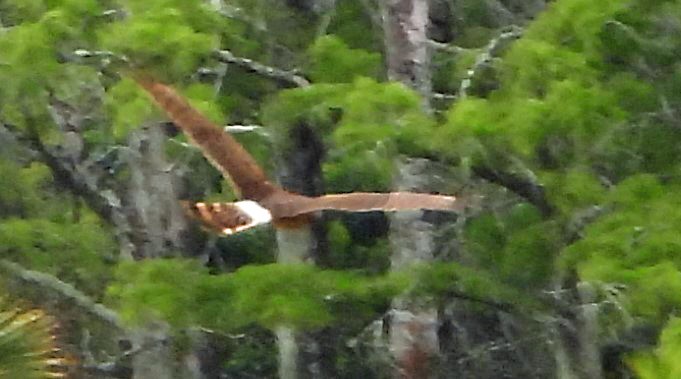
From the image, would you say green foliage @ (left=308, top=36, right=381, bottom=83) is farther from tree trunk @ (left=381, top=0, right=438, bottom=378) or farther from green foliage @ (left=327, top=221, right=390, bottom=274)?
green foliage @ (left=327, top=221, right=390, bottom=274)

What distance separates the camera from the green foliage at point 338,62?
24.2 ft

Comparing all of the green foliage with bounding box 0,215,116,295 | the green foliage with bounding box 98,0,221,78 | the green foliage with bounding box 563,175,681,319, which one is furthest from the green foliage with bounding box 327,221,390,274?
the green foliage with bounding box 563,175,681,319

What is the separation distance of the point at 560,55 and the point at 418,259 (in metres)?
1.84

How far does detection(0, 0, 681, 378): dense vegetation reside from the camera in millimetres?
6219

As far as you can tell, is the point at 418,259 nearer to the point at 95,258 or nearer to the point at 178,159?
the point at 178,159

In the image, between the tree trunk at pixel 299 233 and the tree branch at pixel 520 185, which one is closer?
the tree branch at pixel 520 185

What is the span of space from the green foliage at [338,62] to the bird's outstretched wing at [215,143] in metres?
1.59

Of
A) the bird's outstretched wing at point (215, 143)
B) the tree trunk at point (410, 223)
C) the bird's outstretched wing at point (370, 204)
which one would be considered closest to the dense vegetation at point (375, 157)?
the tree trunk at point (410, 223)

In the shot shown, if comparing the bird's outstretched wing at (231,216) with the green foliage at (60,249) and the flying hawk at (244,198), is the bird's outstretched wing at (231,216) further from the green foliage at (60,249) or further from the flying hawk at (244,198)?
the green foliage at (60,249)

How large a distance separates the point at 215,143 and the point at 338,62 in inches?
75.8

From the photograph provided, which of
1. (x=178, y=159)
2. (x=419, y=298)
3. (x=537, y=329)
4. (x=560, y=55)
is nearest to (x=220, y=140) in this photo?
(x=560, y=55)

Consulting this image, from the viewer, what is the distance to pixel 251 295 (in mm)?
7098

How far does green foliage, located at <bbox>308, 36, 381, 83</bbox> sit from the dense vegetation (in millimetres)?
13

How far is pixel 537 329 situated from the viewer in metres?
8.76
